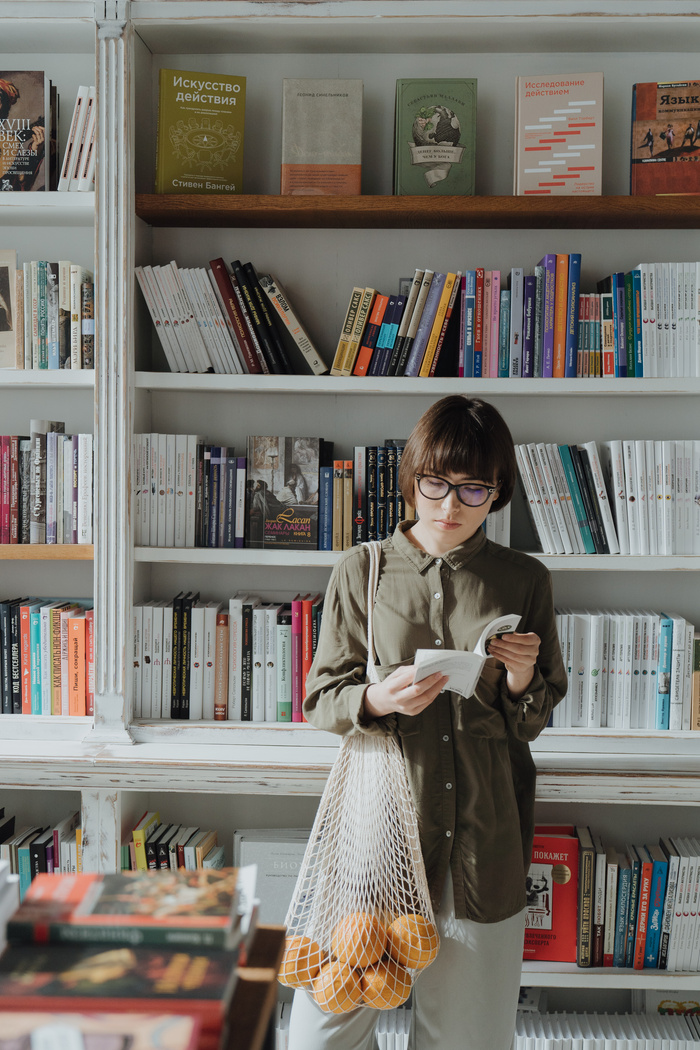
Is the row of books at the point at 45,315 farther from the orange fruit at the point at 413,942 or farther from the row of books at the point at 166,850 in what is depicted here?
the orange fruit at the point at 413,942

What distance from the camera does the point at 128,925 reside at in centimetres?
66

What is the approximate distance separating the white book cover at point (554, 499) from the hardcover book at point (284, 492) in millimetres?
562

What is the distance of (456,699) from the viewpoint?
4.62 feet

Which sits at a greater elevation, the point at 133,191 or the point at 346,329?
the point at 133,191

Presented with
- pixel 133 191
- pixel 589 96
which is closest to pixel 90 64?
pixel 133 191

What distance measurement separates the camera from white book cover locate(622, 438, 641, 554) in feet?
6.17

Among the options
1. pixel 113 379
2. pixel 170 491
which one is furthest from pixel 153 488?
pixel 113 379

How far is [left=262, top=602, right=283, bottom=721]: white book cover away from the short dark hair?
657 millimetres

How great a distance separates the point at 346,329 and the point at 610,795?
4.24 ft

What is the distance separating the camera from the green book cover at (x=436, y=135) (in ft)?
6.14

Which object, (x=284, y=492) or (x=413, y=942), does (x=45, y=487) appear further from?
(x=413, y=942)

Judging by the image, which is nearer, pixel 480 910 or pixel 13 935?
pixel 13 935

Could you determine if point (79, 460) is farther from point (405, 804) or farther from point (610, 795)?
point (610, 795)

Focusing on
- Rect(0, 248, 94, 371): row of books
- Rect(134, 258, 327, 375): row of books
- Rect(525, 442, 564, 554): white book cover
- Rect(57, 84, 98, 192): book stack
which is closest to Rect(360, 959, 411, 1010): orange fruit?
Rect(525, 442, 564, 554): white book cover
